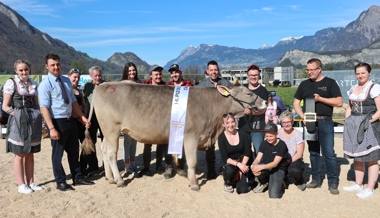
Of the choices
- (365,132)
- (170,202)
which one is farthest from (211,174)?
(365,132)

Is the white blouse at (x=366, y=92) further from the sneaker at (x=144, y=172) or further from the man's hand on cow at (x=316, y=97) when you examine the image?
the sneaker at (x=144, y=172)

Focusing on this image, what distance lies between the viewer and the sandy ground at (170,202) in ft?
17.0

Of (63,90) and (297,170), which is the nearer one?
(63,90)

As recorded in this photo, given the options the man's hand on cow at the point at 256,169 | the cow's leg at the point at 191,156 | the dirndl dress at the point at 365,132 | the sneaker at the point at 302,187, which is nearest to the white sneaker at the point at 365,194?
the dirndl dress at the point at 365,132

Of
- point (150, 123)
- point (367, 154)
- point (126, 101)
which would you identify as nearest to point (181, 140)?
point (150, 123)

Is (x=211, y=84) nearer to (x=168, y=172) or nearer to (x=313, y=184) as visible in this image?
(x=168, y=172)

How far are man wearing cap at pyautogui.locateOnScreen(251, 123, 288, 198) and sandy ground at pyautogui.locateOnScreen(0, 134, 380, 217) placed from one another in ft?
0.54

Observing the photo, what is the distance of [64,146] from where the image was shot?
6215mm

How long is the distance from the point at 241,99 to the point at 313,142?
1423mm

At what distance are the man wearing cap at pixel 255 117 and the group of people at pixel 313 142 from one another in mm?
23

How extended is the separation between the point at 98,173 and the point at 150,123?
6.26ft

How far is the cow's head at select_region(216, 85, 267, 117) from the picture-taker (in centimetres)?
648

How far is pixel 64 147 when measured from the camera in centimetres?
625

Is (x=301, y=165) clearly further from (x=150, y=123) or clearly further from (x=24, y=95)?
(x=24, y=95)
